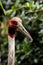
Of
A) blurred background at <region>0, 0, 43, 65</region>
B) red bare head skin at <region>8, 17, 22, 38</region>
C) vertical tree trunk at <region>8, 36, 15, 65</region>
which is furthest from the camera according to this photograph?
blurred background at <region>0, 0, 43, 65</region>

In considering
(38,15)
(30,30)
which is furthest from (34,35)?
(38,15)

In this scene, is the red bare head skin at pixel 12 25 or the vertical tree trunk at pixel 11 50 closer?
the red bare head skin at pixel 12 25

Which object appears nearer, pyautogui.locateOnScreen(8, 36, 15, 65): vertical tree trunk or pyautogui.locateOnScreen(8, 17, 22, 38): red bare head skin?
pyautogui.locateOnScreen(8, 17, 22, 38): red bare head skin

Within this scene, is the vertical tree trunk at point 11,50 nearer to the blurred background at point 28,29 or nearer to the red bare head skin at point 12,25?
the red bare head skin at point 12,25

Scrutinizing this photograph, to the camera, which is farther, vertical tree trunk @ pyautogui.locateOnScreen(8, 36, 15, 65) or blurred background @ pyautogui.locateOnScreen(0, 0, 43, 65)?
blurred background @ pyautogui.locateOnScreen(0, 0, 43, 65)

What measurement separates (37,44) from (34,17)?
0.99 feet

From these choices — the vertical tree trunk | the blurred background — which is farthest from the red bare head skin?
the blurred background

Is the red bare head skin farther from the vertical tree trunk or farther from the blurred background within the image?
the blurred background

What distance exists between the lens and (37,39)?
127 inches

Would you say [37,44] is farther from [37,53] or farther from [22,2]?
[22,2]

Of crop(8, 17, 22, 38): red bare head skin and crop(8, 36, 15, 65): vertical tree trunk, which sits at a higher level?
crop(8, 17, 22, 38): red bare head skin

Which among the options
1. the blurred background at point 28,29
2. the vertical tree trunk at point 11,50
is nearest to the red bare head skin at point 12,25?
the vertical tree trunk at point 11,50

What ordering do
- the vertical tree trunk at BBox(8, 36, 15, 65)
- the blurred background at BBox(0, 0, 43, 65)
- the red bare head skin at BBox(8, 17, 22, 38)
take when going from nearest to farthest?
the red bare head skin at BBox(8, 17, 22, 38), the vertical tree trunk at BBox(8, 36, 15, 65), the blurred background at BBox(0, 0, 43, 65)

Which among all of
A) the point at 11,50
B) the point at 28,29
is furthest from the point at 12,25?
the point at 28,29
